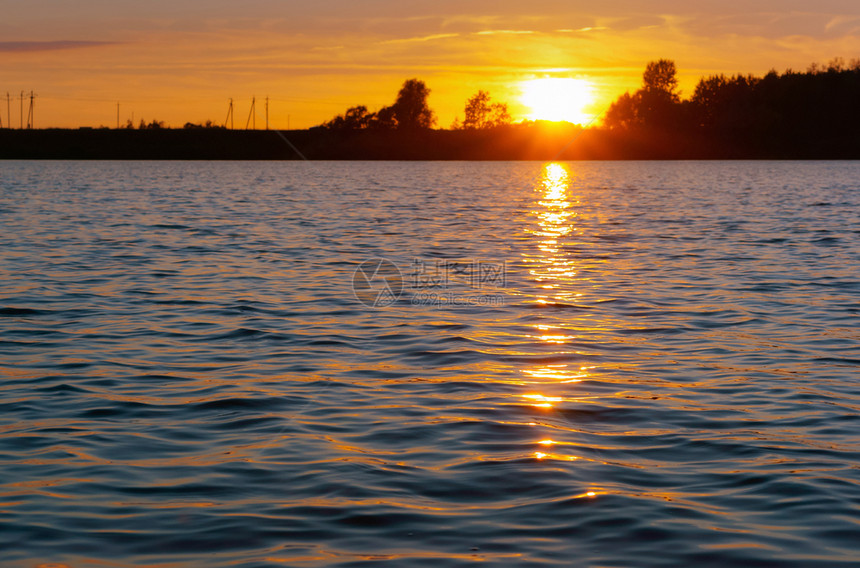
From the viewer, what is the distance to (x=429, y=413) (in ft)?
34.0

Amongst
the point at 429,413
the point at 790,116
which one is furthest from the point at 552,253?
the point at 790,116

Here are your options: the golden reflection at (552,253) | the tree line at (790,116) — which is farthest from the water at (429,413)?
the tree line at (790,116)

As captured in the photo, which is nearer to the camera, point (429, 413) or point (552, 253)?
point (429, 413)

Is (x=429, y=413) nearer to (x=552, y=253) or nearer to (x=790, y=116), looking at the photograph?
(x=552, y=253)

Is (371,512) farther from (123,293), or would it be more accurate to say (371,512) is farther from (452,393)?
(123,293)

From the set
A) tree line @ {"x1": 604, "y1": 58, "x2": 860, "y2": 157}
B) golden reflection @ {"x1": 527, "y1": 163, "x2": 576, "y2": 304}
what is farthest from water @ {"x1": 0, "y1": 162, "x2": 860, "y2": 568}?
tree line @ {"x1": 604, "y1": 58, "x2": 860, "y2": 157}

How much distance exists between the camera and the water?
7086 mm

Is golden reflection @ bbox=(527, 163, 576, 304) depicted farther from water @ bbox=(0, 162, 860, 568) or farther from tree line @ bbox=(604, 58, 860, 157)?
tree line @ bbox=(604, 58, 860, 157)

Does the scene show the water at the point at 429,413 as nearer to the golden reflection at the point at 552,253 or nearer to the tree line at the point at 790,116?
the golden reflection at the point at 552,253

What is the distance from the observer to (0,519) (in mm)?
7344

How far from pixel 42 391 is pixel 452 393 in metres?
4.62

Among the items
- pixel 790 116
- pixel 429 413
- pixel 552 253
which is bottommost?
pixel 429 413

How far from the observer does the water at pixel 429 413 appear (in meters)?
7.09

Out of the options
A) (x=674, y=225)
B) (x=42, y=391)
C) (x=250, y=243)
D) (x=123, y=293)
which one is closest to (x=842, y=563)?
(x=42, y=391)
